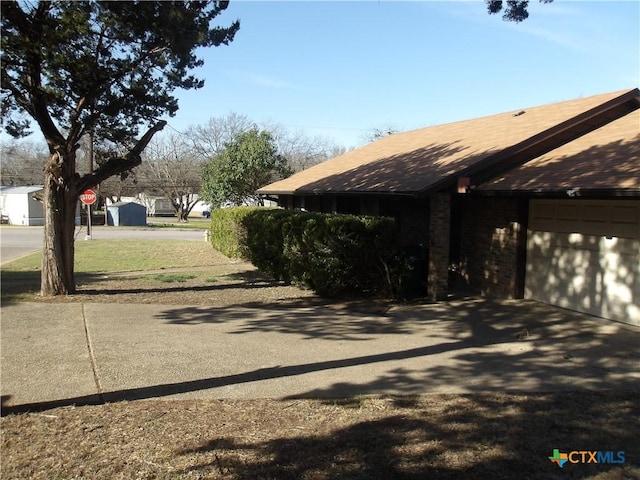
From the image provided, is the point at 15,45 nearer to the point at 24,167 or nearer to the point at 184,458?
the point at 184,458

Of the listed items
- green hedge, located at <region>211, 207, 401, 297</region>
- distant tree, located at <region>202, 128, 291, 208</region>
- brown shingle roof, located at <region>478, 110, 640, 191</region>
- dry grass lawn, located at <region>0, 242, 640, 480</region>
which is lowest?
dry grass lawn, located at <region>0, 242, 640, 480</region>

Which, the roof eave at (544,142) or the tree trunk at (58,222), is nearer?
the tree trunk at (58,222)

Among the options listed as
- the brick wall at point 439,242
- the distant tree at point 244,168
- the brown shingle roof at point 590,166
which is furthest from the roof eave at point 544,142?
the distant tree at point 244,168

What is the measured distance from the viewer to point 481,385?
529 centimetres

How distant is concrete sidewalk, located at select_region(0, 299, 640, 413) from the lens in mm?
5152

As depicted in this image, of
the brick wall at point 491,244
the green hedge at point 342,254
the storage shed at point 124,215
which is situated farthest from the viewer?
the storage shed at point 124,215

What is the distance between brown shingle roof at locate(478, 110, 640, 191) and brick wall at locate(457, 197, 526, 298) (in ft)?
2.50

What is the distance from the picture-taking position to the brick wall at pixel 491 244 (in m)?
10.2

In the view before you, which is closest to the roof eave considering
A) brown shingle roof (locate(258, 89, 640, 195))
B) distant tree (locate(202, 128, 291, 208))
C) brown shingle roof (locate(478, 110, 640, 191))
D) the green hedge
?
brown shingle roof (locate(258, 89, 640, 195))

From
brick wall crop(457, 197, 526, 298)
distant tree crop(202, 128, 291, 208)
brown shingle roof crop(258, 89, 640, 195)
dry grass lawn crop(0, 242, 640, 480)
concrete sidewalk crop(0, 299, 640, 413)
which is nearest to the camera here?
dry grass lawn crop(0, 242, 640, 480)

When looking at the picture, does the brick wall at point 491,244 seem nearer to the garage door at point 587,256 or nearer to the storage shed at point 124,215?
the garage door at point 587,256

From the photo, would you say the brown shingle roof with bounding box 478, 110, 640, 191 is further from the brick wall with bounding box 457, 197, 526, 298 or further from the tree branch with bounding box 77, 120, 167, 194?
the tree branch with bounding box 77, 120, 167, 194

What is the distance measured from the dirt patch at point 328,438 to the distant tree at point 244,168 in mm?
26819

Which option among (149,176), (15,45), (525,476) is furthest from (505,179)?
(149,176)
